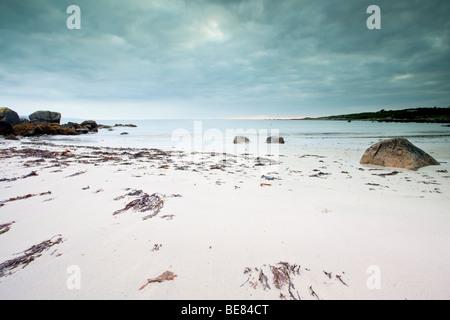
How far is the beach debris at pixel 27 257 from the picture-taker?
1589mm

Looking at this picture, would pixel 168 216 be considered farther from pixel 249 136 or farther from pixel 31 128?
pixel 31 128

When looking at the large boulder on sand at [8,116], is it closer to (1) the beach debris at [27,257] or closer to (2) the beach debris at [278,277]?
(1) the beach debris at [27,257]

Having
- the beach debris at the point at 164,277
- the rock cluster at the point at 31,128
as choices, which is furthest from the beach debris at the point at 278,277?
the rock cluster at the point at 31,128

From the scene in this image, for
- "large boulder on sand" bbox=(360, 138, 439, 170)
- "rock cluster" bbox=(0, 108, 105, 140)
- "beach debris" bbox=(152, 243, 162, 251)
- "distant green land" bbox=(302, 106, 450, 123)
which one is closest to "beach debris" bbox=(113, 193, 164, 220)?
"beach debris" bbox=(152, 243, 162, 251)

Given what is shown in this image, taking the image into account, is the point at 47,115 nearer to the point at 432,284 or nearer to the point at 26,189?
the point at 26,189

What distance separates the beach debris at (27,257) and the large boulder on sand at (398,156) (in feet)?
26.9

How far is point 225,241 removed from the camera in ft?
6.49

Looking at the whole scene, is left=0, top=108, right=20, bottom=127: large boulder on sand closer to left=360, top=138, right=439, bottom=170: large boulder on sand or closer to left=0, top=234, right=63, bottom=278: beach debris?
left=0, top=234, right=63, bottom=278: beach debris

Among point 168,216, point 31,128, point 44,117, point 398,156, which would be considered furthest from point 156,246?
point 44,117

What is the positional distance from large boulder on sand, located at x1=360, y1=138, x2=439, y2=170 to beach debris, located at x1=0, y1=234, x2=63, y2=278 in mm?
8199

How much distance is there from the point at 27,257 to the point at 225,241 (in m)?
1.90

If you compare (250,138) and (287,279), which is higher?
(250,138)
